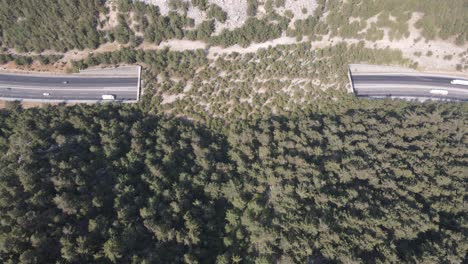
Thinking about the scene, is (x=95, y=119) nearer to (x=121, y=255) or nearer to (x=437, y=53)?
(x=121, y=255)

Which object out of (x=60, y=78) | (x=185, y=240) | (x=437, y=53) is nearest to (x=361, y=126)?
(x=437, y=53)

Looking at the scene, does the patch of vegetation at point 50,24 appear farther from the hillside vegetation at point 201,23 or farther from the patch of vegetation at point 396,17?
the patch of vegetation at point 396,17

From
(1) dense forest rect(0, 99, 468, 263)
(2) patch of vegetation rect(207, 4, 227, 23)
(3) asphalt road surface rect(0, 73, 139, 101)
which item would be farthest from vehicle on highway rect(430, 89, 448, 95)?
(3) asphalt road surface rect(0, 73, 139, 101)

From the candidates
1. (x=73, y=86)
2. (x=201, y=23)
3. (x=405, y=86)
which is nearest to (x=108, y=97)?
(x=73, y=86)

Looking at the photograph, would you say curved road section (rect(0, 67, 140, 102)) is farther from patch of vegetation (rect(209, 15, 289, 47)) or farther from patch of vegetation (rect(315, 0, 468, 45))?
patch of vegetation (rect(315, 0, 468, 45))

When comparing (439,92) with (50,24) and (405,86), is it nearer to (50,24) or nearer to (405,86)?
(405,86)

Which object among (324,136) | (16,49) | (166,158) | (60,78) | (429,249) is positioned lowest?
(429,249)

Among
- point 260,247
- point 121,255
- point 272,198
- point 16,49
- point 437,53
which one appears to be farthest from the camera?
point 437,53

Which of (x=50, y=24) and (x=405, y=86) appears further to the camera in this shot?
(x=405, y=86)
